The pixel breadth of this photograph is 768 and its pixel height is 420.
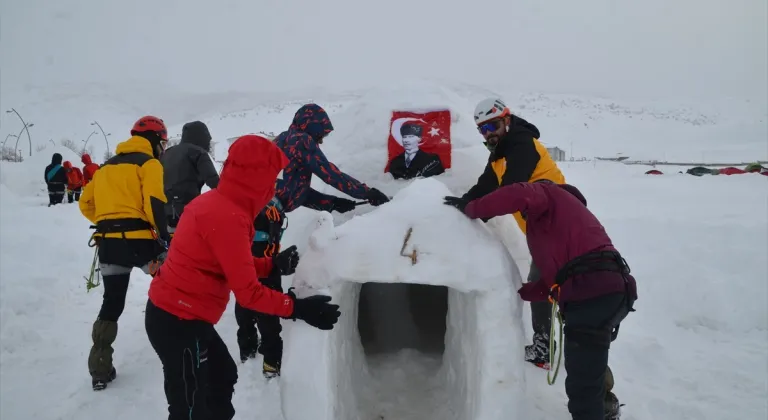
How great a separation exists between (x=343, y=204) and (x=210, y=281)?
1.64 m

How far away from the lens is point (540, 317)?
3.33 meters

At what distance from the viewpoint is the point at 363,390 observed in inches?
126

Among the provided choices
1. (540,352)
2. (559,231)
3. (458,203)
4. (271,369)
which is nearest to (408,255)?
(458,203)

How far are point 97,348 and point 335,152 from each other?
231cm

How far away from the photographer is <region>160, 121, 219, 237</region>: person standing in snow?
3.49 meters

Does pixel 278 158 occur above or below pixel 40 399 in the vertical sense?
above

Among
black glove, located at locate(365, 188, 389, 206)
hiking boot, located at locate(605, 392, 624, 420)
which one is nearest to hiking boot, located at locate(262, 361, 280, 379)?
black glove, located at locate(365, 188, 389, 206)

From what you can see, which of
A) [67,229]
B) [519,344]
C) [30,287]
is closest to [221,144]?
[67,229]

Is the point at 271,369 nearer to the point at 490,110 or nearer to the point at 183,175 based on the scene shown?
the point at 183,175

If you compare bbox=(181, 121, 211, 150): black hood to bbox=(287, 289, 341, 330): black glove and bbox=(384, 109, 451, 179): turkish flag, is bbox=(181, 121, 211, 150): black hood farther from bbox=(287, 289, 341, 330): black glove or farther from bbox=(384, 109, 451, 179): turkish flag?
bbox=(287, 289, 341, 330): black glove

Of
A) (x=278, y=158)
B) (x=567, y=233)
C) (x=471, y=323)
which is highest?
(x=278, y=158)

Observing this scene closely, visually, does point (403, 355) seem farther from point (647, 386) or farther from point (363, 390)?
point (647, 386)

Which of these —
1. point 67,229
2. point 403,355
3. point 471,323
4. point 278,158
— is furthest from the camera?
point 67,229

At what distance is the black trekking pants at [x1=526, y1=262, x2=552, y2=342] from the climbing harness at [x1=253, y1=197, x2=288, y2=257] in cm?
173
